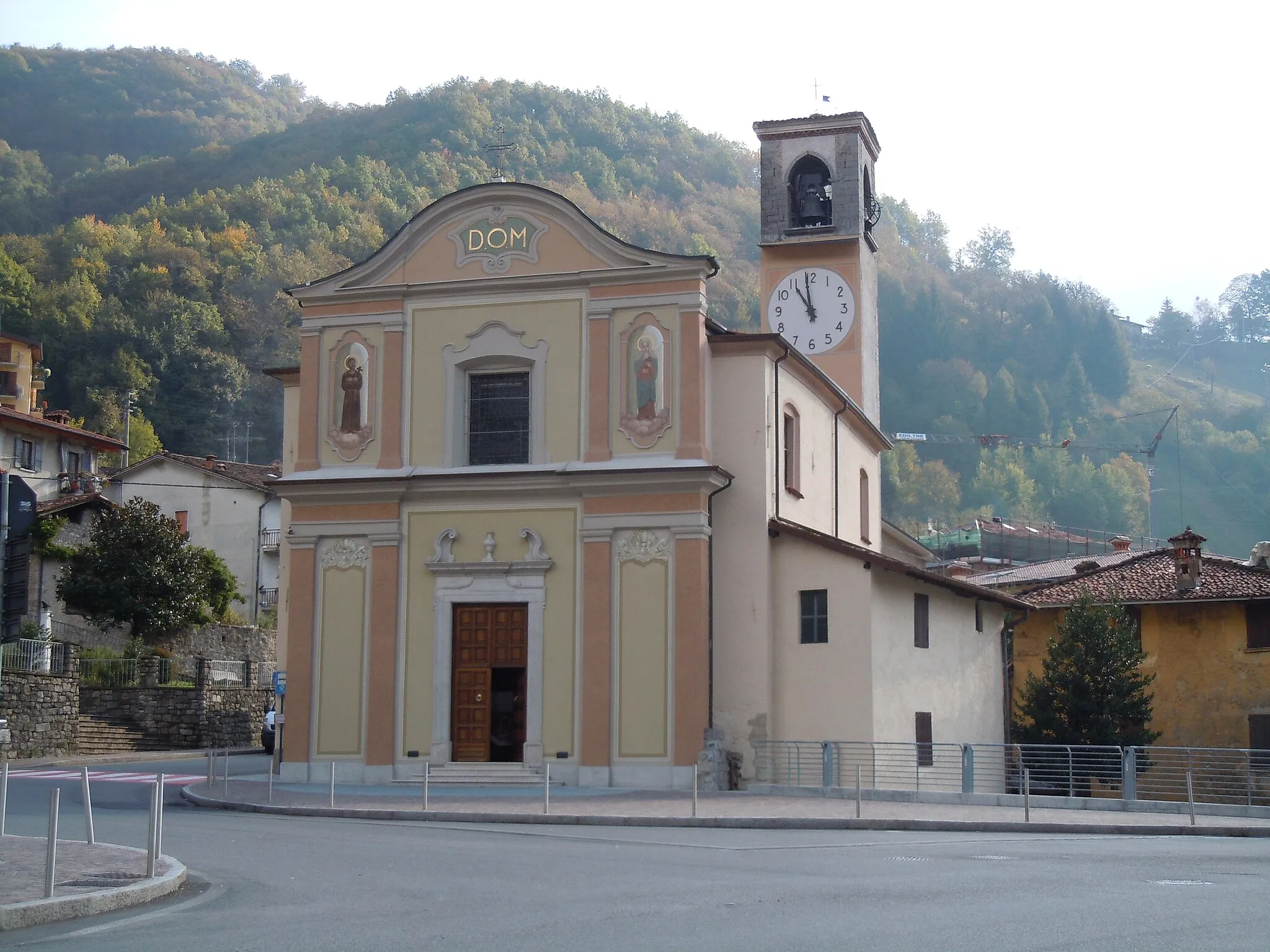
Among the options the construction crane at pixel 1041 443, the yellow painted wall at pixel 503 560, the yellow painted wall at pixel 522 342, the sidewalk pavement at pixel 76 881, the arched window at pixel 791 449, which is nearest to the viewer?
the sidewalk pavement at pixel 76 881

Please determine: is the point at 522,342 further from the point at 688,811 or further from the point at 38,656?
the point at 38,656

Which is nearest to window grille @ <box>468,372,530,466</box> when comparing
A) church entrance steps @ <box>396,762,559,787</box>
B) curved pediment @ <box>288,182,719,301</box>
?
curved pediment @ <box>288,182,719,301</box>

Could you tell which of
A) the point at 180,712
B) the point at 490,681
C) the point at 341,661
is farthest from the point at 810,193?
the point at 180,712

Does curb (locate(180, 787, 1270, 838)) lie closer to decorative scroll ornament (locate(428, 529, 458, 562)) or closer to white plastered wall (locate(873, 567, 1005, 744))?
decorative scroll ornament (locate(428, 529, 458, 562))

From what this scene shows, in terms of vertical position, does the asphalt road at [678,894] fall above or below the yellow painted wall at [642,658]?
below

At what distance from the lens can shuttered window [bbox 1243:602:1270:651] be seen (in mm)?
36312

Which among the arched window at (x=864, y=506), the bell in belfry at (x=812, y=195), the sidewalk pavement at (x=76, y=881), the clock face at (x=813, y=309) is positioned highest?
the bell in belfry at (x=812, y=195)

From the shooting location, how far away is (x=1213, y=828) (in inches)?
766

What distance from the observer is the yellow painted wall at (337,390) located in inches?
1114

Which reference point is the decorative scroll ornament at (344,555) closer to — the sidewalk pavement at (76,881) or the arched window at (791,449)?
the arched window at (791,449)

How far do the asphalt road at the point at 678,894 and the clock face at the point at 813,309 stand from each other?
73.2ft

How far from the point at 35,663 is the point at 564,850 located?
81.3ft

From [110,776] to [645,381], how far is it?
40.4 feet

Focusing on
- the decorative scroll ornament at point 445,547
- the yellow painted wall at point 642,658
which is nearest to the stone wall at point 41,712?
the decorative scroll ornament at point 445,547
